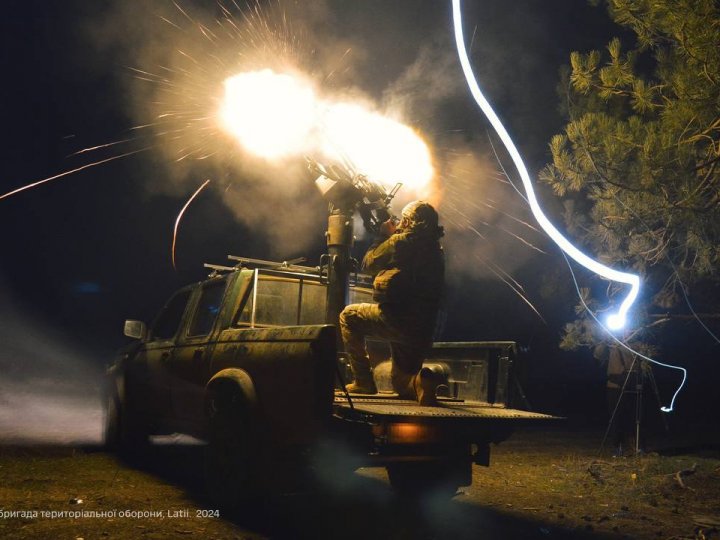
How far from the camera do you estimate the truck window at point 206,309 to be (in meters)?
6.38

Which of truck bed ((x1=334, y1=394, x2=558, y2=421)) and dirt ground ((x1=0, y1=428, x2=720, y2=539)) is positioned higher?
truck bed ((x1=334, y1=394, x2=558, y2=421))

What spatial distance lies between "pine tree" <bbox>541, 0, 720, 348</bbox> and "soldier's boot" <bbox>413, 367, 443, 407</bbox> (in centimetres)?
404

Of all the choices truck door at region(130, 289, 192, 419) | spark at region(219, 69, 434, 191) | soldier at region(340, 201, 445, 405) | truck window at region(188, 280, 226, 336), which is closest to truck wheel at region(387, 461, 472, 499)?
soldier at region(340, 201, 445, 405)

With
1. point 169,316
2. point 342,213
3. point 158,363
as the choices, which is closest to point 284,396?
point 342,213

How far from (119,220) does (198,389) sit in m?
20.1

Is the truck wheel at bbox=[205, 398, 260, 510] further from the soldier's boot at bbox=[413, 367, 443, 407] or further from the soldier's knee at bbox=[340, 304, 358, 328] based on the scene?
the soldier's boot at bbox=[413, 367, 443, 407]

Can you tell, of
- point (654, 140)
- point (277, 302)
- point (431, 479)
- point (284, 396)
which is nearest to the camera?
point (284, 396)

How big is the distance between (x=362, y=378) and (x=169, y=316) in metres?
2.90

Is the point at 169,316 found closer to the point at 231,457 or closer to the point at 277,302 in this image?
the point at 277,302

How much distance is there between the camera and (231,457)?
199 inches

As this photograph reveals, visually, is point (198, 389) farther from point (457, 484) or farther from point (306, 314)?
point (457, 484)

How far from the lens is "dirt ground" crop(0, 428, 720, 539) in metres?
4.84

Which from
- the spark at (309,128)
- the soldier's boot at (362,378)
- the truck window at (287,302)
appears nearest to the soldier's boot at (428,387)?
the soldier's boot at (362,378)

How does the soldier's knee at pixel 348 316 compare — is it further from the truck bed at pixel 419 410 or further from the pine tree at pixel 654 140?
the pine tree at pixel 654 140
